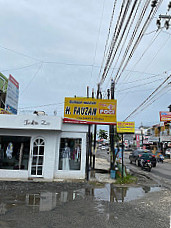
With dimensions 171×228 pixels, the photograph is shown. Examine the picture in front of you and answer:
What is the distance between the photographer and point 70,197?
841cm

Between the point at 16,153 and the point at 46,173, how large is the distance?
7.18 feet

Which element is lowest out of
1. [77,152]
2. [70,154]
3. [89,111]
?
[70,154]

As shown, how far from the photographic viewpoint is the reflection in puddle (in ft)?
23.3

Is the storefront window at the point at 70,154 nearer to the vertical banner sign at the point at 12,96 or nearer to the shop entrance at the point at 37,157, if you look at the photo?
the shop entrance at the point at 37,157

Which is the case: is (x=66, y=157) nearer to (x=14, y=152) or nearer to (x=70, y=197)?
(x=14, y=152)

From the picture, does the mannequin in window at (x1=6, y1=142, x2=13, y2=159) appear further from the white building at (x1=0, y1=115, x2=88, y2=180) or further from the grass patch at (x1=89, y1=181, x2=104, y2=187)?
the grass patch at (x1=89, y1=181, x2=104, y2=187)

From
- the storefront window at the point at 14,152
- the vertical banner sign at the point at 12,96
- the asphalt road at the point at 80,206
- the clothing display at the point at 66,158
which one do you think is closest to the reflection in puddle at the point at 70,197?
the asphalt road at the point at 80,206

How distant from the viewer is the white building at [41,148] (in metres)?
12.0

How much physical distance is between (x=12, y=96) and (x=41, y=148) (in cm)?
667

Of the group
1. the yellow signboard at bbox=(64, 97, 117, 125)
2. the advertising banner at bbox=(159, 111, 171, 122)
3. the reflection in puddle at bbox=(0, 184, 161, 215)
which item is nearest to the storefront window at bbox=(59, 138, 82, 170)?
the yellow signboard at bbox=(64, 97, 117, 125)

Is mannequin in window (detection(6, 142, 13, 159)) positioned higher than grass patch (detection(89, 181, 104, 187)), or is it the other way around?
mannequin in window (detection(6, 142, 13, 159))

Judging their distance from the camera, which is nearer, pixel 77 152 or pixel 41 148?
pixel 41 148

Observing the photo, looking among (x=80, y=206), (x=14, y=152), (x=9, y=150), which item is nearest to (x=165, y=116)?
(x=14, y=152)

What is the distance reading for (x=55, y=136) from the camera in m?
12.5
